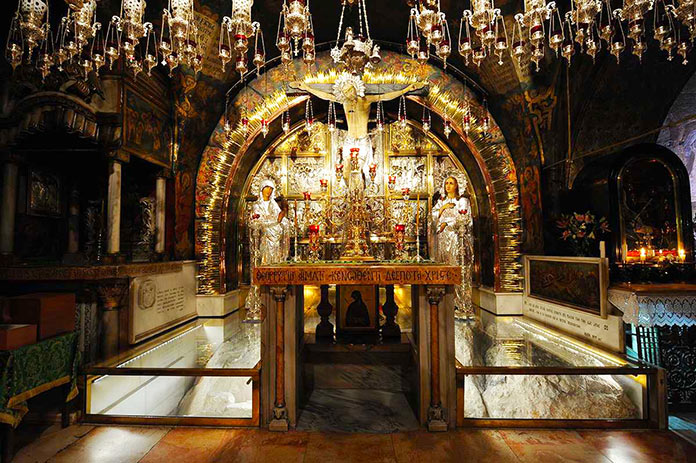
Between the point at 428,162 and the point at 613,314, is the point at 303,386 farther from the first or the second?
the point at 428,162

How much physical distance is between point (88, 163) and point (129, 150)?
172 cm

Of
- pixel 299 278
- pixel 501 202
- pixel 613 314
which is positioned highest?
pixel 501 202

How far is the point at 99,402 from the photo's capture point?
3.82m

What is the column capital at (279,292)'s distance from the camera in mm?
3355

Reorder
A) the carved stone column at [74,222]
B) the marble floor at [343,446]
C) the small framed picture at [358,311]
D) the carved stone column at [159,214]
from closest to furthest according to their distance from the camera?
the marble floor at [343,446]
the small framed picture at [358,311]
the carved stone column at [74,222]
the carved stone column at [159,214]

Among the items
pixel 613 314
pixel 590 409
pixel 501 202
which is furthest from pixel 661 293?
pixel 501 202

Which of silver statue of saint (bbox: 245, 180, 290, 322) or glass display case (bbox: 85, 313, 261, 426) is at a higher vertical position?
silver statue of saint (bbox: 245, 180, 290, 322)

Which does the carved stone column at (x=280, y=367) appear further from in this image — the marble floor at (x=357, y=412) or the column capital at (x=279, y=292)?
the marble floor at (x=357, y=412)

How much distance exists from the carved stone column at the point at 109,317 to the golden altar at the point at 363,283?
328cm

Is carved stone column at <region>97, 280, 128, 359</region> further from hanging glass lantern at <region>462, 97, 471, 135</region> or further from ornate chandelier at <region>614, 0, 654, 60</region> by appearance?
ornate chandelier at <region>614, 0, 654, 60</region>

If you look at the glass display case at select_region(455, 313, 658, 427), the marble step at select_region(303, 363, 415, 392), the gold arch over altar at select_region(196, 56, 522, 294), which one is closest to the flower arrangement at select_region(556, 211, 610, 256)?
the gold arch over altar at select_region(196, 56, 522, 294)

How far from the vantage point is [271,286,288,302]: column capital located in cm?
336

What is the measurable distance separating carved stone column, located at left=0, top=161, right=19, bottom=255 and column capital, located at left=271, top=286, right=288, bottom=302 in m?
4.84

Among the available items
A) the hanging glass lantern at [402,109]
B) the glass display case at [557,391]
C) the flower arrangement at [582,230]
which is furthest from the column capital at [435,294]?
the hanging glass lantern at [402,109]
